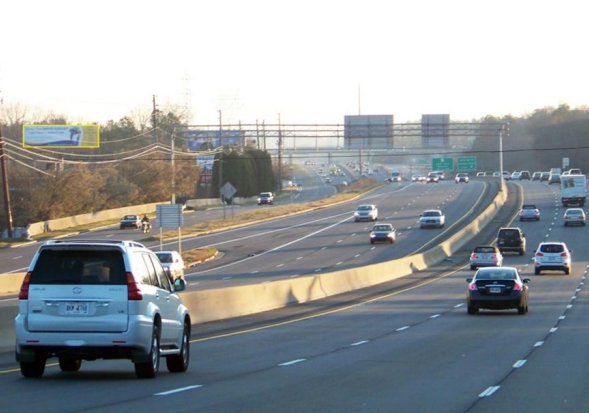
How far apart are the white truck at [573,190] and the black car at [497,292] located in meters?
69.9

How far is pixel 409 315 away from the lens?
3152 cm

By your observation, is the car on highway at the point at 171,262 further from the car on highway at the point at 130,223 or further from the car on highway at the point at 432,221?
the car on highway at the point at 130,223

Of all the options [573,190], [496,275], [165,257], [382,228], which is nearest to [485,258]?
[165,257]

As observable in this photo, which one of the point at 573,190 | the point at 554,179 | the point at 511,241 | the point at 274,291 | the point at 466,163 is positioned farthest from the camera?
the point at 466,163

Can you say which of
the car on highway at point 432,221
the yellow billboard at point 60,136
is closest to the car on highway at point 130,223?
the car on highway at point 432,221

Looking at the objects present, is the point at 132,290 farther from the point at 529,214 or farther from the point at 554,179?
the point at 554,179

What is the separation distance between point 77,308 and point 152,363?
137 centimetres

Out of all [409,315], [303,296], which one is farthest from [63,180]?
[409,315]

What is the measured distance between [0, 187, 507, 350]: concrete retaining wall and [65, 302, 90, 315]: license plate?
5.84 metres

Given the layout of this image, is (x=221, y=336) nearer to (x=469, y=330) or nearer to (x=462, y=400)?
(x=469, y=330)

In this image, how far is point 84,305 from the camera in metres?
13.5

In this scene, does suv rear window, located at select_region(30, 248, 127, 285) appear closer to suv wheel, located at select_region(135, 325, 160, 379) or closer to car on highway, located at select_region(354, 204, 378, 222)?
suv wheel, located at select_region(135, 325, 160, 379)

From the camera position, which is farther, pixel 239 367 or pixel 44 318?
pixel 239 367

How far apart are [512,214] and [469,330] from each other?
7244 centimetres
